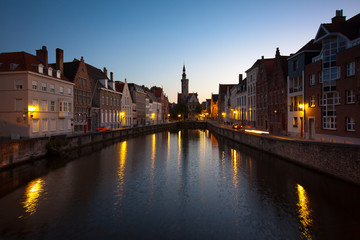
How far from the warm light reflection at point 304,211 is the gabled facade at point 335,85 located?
939 centimetres

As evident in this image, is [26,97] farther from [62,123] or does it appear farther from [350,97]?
[350,97]

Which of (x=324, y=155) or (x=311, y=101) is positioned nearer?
(x=324, y=155)

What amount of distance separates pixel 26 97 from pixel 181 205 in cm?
2449

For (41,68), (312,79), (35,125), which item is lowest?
(35,125)

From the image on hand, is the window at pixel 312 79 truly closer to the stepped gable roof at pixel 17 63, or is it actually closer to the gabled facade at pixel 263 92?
the gabled facade at pixel 263 92

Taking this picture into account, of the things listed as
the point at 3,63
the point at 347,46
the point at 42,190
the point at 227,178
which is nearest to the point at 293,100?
the point at 347,46

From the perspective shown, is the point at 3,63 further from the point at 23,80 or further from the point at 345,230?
the point at 345,230

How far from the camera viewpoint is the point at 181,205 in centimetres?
1383

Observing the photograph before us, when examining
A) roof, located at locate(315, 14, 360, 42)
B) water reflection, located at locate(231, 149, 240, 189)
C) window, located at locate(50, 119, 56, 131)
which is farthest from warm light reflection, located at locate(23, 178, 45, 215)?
roof, located at locate(315, 14, 360, 42)

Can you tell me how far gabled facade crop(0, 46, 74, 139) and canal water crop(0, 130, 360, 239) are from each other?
10.3 meters

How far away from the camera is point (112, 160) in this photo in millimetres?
26719

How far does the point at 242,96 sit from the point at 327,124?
3850 cm

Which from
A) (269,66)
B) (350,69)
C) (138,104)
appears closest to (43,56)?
(350,69)

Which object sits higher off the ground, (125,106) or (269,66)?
(269,66)
